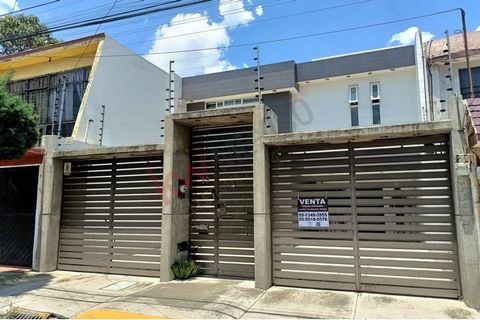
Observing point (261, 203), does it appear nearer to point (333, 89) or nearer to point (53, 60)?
point (333, 89)

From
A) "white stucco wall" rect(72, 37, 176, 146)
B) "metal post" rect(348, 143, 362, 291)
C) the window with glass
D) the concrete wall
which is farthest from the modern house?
the window with glass

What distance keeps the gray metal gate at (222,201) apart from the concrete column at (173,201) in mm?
265

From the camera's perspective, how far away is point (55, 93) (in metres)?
12.5

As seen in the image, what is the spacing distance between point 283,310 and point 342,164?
2.83m

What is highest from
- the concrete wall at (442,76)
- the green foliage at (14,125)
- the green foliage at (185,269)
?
the concrete wall at (442,76)

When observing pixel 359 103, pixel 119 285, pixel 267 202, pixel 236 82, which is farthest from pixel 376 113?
pixel 119 285

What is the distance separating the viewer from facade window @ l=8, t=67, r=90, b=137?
1216cm

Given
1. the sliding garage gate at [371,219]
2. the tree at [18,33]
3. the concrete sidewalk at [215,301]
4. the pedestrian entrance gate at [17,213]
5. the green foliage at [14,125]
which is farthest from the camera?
the tree at [18,33]

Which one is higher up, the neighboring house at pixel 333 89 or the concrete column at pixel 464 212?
the neighboring house at pixel 333 89

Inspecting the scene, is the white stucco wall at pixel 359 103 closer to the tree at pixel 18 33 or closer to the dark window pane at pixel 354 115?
the dark window pane at pixel 354 115

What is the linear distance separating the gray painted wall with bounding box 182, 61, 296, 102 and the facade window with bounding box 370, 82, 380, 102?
297 cm

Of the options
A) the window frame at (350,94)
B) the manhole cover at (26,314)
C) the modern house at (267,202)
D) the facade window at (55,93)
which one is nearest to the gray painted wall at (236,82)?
the window frame at (350,94)

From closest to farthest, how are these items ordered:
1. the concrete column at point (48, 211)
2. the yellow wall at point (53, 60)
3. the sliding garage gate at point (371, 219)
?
the sliding garage gate at point (371, 219) → the concrete column at point (48, 211) → the yellow wall at point (53, 60)

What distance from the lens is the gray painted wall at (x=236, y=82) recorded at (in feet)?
50.2
